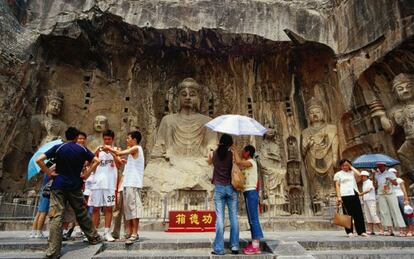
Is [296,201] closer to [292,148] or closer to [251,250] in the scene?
[292,148]

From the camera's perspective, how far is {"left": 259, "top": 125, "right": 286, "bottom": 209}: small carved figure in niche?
9666 mm

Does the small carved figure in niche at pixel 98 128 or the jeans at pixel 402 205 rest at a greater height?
the small carved figure in niche at pixel 98 128

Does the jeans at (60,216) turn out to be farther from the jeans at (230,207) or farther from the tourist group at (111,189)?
the jeans at (230,207)

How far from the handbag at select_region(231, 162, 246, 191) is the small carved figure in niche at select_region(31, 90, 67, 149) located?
751 centimetres

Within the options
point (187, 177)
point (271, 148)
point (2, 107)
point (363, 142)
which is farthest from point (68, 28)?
point (363, 142)

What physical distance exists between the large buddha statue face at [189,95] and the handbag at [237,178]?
283 inches

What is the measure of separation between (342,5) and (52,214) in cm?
941

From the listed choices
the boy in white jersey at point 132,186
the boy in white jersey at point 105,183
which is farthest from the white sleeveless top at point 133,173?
the boy in white jersey at point 105,183

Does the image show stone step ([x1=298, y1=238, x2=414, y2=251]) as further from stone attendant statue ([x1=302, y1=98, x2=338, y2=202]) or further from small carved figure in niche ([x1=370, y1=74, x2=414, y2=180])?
stone attendant statue ([x1=302, y1=98, x2=338, y2=202])

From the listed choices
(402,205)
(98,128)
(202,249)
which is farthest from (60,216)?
(98,128)

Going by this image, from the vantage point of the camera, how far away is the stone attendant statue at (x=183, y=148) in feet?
29.2

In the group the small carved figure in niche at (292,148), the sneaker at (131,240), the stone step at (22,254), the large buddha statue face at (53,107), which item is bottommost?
the stone step at (22,254)

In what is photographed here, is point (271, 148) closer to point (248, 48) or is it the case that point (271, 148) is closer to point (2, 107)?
point (248, 48)

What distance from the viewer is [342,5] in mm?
9555
